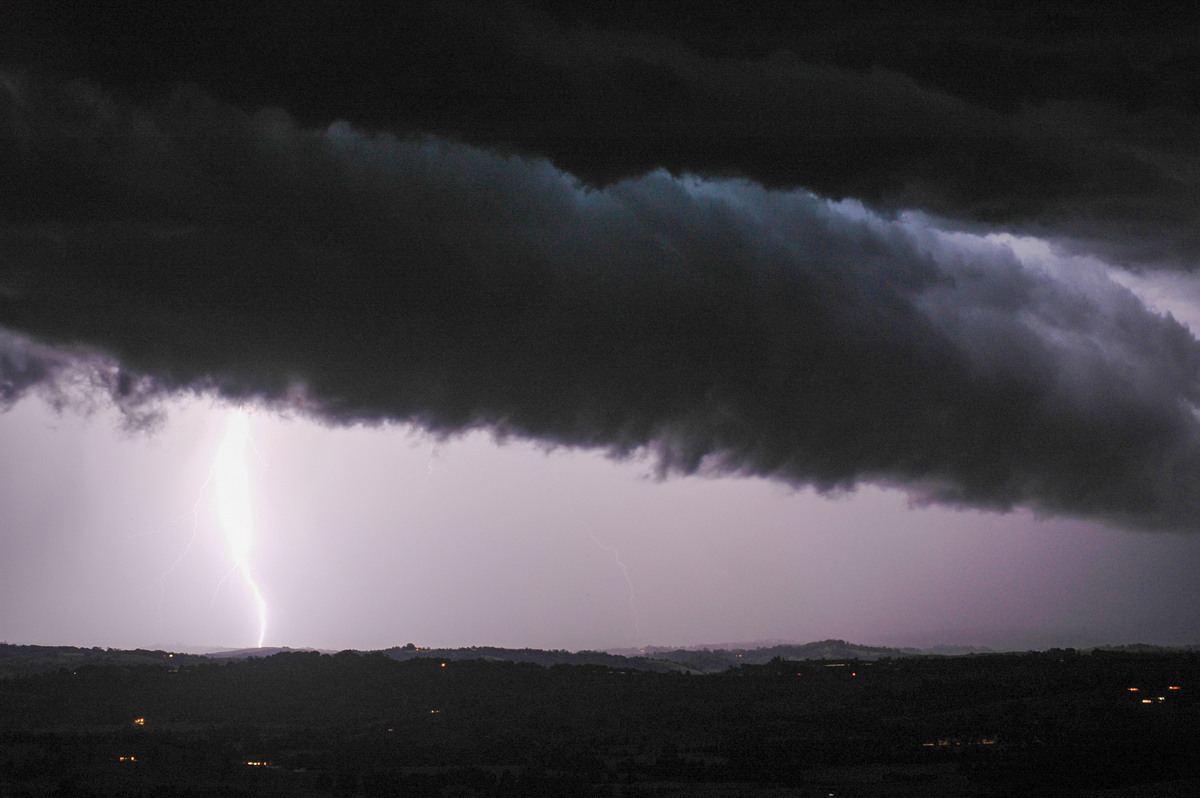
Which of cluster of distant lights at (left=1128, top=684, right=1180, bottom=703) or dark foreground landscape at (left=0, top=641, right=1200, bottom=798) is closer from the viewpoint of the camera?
dark foreground landscape at (left=0, top=641, right=1200, bottom=798)

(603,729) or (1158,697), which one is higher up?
(1158,697)

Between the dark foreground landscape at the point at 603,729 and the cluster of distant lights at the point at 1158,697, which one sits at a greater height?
the cluster of distant lights at the point at 1158,697

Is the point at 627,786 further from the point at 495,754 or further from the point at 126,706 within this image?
the point at 126,706

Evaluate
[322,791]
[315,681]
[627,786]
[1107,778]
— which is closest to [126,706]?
[315,681]

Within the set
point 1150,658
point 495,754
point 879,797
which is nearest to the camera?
point 879,797

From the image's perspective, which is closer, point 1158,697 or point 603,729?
point 1158,697

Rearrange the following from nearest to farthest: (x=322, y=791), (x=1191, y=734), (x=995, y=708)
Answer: (x=322, y=791) < (x=1191, y=734) < (x=995, y=708)

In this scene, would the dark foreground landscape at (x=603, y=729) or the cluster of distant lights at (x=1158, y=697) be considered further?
the cluster of distant lights at (x=1158, y=697)

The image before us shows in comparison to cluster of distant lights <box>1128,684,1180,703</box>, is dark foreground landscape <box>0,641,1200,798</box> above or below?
below
